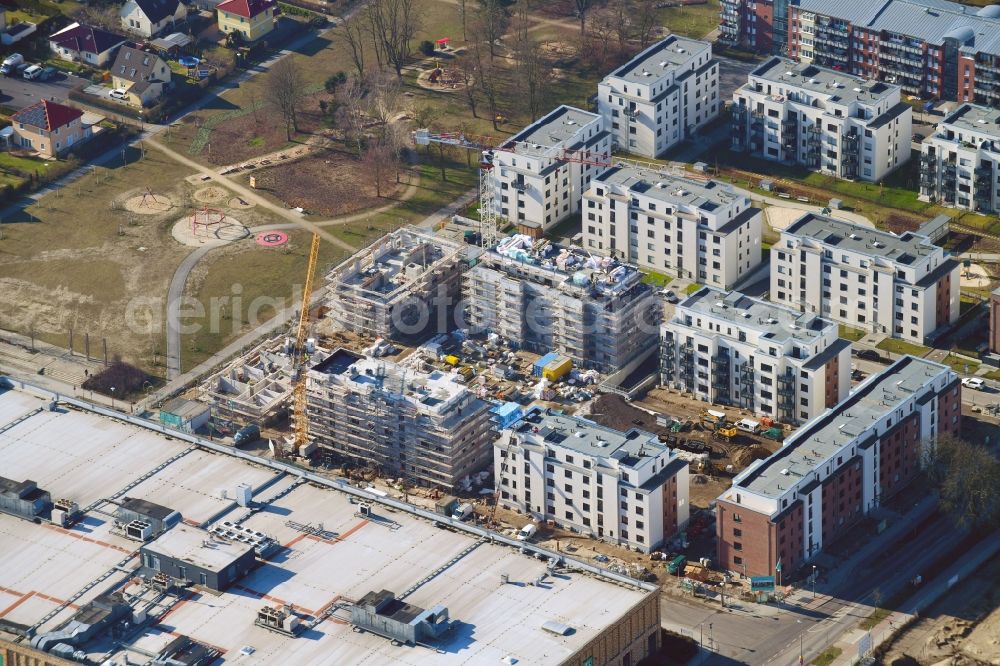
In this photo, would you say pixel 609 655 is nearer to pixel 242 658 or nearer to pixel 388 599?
pixel 388 599

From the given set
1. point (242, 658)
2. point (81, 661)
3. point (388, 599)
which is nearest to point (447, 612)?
point (388, 599)

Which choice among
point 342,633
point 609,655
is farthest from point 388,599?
point 609,655

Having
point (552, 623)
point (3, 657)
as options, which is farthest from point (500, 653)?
point (3, 657)

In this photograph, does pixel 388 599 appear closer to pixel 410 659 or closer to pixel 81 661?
pixel 410 659

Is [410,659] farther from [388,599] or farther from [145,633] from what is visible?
[145,633]

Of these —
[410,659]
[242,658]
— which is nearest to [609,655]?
[410,659]

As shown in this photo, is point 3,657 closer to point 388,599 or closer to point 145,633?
point 145,633
